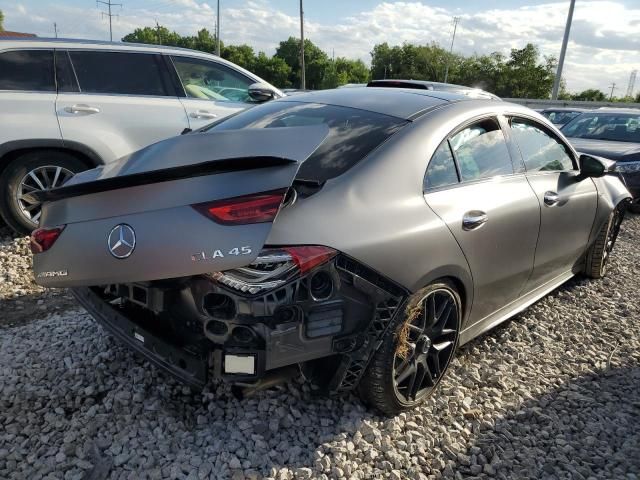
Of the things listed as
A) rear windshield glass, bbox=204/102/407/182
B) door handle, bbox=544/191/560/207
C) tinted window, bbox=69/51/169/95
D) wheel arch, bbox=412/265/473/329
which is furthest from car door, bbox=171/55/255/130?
wheel arch, bbox=412/265/473/329

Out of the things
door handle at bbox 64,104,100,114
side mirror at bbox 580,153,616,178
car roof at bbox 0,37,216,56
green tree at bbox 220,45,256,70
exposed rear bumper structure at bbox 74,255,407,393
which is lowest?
exposed rear bumper structure at bbox 74,255,407,393

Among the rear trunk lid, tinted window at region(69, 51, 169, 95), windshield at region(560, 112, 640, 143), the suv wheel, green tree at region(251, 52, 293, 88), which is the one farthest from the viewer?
green tree at region(251, 52, 293, 88)

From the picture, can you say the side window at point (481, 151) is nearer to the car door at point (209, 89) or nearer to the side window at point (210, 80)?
the car door at point (209, 89)

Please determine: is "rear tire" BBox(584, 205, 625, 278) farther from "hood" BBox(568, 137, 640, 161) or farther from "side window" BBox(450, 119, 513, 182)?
"hood" BBox(568, 137, 640, 161)

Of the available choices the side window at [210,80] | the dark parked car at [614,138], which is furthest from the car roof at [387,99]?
the dark parked car at [614,138]

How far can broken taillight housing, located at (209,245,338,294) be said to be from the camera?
1872mm

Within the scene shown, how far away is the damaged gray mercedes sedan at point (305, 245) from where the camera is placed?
6.15 feet

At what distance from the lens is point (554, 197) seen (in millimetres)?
3316

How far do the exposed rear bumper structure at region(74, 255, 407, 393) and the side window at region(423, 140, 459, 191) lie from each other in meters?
0.61

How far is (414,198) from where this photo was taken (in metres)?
2.36

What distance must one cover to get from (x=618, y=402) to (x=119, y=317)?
2.76 m

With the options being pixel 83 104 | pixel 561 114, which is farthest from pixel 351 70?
pixel 83 104

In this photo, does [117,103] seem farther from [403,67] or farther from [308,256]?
[403,67]

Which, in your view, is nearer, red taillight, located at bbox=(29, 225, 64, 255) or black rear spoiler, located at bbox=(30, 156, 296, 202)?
black rear spoiler, located at bbox=(30, 156, 296, 202)
